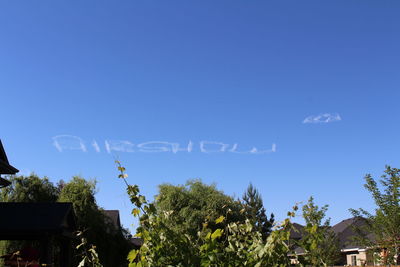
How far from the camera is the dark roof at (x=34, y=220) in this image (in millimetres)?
15758

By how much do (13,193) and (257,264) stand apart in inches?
1205

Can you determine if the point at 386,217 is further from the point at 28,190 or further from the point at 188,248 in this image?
the point at 28,190

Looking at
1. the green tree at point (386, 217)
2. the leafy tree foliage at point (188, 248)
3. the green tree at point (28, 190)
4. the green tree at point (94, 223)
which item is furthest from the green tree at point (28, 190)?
the leafy tree foliage at point (188, 248)

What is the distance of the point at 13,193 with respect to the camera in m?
29.6

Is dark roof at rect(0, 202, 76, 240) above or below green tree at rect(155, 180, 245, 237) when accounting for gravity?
below

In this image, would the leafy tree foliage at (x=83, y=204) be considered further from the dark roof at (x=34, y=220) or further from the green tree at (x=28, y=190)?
the dark roof at (x=34, y=220)

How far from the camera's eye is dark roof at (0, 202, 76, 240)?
620 inches

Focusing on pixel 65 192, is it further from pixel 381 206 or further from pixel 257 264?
pixel 257 264

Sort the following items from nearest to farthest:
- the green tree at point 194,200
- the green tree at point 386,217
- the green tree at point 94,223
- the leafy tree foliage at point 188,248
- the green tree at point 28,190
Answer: the leafy tree foliage at point 188,248
the green tree at point 386,217
the green tree at point 94,223
the green tree at point 28,190
the green tree at point 194,200

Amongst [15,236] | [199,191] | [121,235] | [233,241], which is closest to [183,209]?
[199,191]

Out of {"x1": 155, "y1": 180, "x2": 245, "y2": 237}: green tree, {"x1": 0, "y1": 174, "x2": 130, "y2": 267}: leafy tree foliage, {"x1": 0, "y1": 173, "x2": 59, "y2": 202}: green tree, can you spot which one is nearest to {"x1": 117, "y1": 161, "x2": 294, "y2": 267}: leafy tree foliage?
{"x1": 0, "y1": 174, "x2": 130, "y2": 267}: leafy tree foliage

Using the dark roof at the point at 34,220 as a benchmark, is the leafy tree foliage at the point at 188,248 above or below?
below

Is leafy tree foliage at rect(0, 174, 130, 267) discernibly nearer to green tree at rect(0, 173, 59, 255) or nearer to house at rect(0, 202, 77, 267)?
green tree at rect(0, 173, 59, 255)

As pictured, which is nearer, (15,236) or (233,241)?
(233,241)
